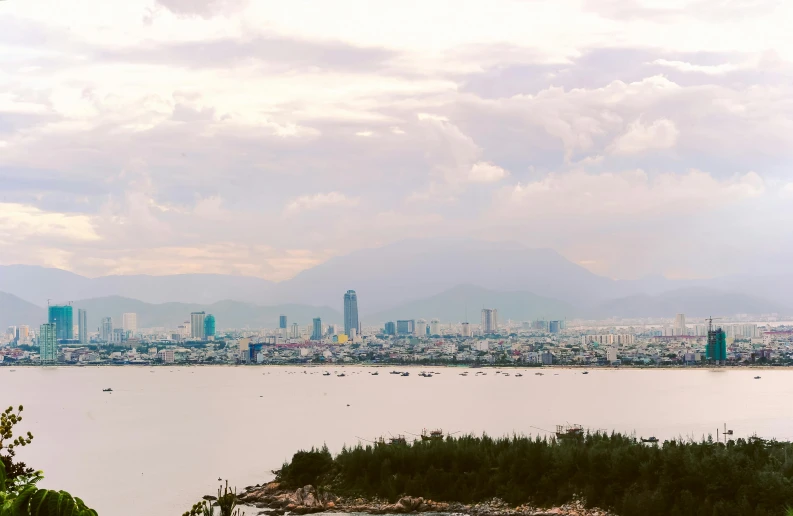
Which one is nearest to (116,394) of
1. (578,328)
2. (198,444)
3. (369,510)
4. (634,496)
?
(198,444)

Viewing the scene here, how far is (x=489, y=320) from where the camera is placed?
150000 millimetres

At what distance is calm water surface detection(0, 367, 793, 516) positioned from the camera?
19.4 m

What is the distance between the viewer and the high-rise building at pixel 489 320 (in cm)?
14838

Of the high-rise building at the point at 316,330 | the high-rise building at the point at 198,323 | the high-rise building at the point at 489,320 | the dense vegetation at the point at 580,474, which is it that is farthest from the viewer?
the high-rise building at the point at 489,320

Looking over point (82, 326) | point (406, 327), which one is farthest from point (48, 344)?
point (406, 327)

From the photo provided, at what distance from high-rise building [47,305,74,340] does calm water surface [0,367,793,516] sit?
69.6m

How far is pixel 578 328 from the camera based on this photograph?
535ft

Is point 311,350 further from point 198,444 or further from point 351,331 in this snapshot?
point 198,444

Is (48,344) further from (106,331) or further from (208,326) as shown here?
(106,331)

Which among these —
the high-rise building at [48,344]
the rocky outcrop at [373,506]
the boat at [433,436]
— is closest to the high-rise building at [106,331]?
the high-rise building at [48,344]

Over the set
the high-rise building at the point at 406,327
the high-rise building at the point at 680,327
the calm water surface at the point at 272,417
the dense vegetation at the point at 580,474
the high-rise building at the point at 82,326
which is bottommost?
the calm water surface at the point at 272,417

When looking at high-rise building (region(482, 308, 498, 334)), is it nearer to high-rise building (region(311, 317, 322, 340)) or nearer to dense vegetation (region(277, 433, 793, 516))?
high-rise building (region(311, 317, 322, 340))

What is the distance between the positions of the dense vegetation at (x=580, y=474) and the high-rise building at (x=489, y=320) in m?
134

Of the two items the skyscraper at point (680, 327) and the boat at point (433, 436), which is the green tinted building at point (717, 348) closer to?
the skyscraper at point (680, 327)
